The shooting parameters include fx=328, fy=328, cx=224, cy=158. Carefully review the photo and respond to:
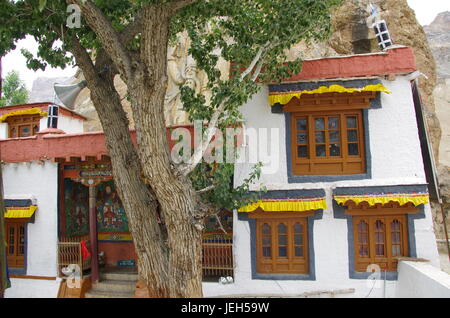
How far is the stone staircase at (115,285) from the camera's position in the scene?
319 inches

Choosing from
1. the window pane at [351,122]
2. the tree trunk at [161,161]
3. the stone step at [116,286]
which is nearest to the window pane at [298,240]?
the window pane at [351,122]

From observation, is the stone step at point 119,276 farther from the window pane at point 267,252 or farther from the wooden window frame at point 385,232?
the wooden window frame at point 385,232

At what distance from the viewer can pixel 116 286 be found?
8.20m

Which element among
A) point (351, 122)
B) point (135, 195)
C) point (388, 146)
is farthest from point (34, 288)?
point (388, 146)

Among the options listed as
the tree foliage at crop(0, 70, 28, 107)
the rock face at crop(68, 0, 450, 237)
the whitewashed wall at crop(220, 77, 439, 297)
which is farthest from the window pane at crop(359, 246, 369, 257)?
the tree foliage at crop(0, 70, 28, 107)

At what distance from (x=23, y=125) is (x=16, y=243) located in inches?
207

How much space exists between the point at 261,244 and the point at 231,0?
5.17 m

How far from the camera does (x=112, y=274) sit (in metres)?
8.65

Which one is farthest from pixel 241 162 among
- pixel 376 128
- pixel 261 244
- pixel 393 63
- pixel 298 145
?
pixel 393 63

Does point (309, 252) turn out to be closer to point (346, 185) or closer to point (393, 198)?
point (346, 185)

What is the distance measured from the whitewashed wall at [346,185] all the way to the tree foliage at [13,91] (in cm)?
1960

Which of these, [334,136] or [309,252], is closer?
[309,252]
